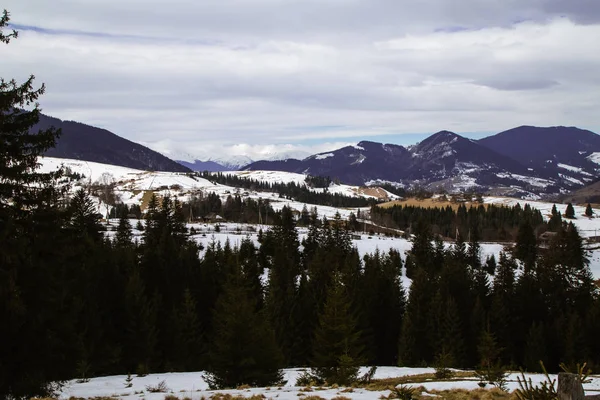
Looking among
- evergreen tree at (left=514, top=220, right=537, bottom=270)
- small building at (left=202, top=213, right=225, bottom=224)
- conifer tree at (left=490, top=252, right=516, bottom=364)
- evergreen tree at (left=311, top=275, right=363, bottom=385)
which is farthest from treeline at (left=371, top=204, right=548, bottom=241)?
evergreen tree at (left=311, top=275, right=363, bottom=385)

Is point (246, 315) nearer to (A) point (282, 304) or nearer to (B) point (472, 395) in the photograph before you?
(B) point (472, 395)

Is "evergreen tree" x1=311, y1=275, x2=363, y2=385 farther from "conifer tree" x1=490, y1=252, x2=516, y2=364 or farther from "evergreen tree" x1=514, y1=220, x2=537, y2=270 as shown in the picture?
"evergreen tree" x1=514, y1=220, x2=537, y2=270

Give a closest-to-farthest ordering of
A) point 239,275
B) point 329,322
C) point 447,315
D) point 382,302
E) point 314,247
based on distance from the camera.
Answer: point 239,275 → point 329,322 → point 447,315 → point 382,302 → point 314,247

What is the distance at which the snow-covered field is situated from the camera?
52.5 ft

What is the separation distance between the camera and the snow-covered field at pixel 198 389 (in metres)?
16.0

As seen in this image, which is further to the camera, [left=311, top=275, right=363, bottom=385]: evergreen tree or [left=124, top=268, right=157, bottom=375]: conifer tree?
[left=124, top=268, right=157, bottom=375]: conifer tree

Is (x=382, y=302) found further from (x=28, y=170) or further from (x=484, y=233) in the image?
(x=484, y=233)

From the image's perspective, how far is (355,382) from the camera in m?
21.2

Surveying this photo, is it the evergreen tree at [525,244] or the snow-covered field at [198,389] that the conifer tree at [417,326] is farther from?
the evergreen tree at [525,244]

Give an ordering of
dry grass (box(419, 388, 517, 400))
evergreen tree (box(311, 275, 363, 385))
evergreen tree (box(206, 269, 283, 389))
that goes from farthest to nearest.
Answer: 1. evergreen tree (box(311, 275, 363, 385))
2. evergreen tree (box(206, 269, 283, 389))
3. dry grass (box(419, 388, 517, 400))

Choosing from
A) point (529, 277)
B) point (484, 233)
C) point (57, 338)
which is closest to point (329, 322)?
point (57, 338)

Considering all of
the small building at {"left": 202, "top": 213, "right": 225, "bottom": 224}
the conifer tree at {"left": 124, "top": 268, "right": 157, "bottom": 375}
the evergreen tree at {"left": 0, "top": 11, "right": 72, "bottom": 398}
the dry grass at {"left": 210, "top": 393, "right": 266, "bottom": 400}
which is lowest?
the conifer tree at {"left": 124, "top": 268, "right": 157, "bottom": 375}

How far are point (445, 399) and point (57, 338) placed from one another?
14196 mm

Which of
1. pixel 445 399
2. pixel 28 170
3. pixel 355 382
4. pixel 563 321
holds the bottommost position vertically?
pixel 563 321
